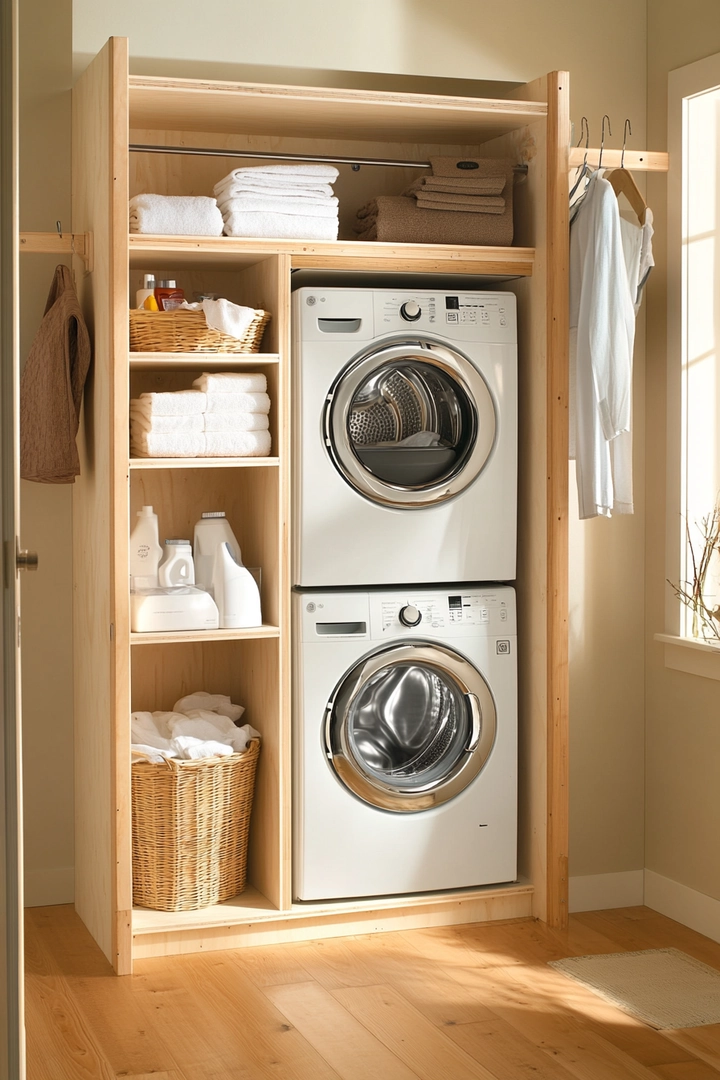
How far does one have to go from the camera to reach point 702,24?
3.17 metres

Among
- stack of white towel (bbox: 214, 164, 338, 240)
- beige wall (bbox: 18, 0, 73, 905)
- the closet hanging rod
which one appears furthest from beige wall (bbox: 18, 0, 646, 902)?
stack of white towel (bbox: 214, 164, 338, 240)

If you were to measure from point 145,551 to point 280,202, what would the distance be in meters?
0.92

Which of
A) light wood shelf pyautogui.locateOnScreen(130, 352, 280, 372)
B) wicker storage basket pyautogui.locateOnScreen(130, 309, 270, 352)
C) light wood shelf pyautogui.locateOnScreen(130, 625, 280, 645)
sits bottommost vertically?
light wood shelf pyautogui.locateOnScreen(130, 625, 280, 645)

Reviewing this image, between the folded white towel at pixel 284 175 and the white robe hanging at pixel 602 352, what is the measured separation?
67cm

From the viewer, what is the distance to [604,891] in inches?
136

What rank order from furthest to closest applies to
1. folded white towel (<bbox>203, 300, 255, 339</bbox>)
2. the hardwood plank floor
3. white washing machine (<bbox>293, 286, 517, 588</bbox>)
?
white washing machine (<bbox>293, 286, 517, 588</bbox>) < folded white towel (<bbox>203, 300, 255, 339</bbox>) < the hardwood plank floor

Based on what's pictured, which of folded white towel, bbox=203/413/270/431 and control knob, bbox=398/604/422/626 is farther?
control knob, bbox=398/604/422/626

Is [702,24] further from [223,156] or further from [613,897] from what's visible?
[613,897]

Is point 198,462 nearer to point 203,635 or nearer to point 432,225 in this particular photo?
point 203,635

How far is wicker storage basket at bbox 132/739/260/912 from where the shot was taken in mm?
2990

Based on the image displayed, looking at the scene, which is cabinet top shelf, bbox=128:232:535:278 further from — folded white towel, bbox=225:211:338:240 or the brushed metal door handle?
the brushed metal door handle

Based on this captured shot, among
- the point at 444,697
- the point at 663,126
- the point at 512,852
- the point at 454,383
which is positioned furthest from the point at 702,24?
the point at 512,852

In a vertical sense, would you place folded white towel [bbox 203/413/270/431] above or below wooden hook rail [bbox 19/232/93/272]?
below

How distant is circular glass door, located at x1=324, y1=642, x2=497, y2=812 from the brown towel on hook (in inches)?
35.4
